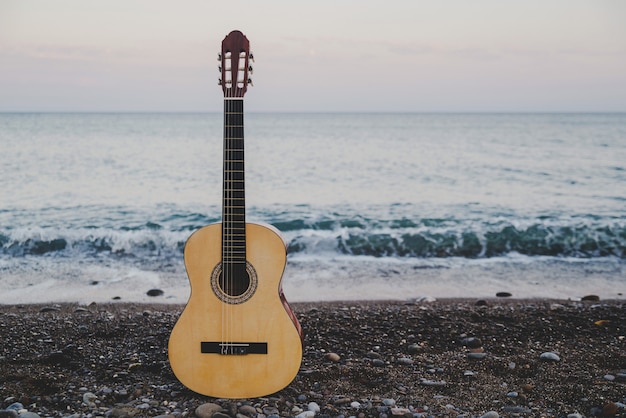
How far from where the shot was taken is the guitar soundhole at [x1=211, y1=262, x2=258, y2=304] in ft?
11.5

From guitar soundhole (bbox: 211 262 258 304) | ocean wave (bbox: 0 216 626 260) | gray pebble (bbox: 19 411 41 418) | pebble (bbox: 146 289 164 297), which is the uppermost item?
guitar soundhole (bbox: 211 262 258 304)

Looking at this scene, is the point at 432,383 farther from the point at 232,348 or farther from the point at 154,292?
the point at 154,292

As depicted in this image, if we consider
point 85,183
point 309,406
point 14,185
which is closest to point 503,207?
point 309,406

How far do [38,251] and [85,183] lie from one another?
6984 millimetres

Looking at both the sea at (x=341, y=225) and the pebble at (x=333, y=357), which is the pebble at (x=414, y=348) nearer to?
the pebble at (x=333, y=357)

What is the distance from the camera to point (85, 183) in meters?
15.4

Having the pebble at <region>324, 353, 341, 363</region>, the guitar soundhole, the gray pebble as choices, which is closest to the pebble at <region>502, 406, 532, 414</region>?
the pebble at <region>324, 353, 341, 363</region>

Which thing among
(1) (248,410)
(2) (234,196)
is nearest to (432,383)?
(1) (248,410)

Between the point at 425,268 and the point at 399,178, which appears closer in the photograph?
the point at 425,268

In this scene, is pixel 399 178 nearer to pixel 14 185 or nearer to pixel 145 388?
pixel 14 185

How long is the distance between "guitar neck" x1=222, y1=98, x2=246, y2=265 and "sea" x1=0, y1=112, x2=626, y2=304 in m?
0.37

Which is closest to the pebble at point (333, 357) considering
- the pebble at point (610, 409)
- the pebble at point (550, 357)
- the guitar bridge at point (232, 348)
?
the guitar bridge at point (232, 348)

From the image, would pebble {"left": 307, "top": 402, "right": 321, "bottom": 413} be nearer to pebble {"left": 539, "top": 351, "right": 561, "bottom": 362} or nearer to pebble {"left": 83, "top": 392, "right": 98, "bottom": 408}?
pebble {"left": 83, "top": 392, "right": 98, "bottom": 408}

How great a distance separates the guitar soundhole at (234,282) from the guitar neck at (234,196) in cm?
6
